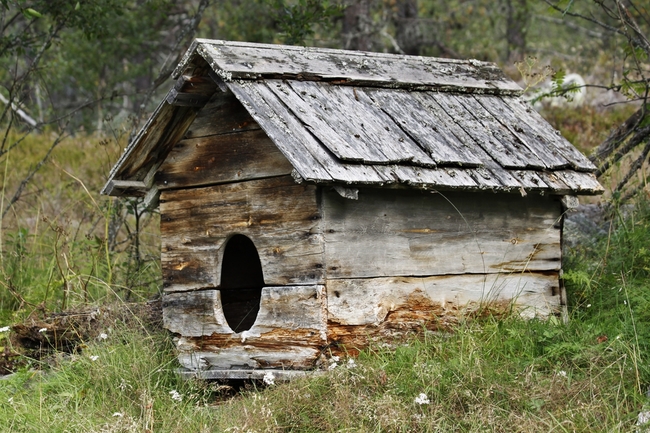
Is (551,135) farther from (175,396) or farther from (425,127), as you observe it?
(175,396)

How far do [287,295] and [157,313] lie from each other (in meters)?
1.78

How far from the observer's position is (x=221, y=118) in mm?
5531

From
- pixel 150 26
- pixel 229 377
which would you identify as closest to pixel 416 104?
pixel 229 377

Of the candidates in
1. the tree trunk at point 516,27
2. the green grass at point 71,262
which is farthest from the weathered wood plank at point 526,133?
the tree trunk at point 516,27

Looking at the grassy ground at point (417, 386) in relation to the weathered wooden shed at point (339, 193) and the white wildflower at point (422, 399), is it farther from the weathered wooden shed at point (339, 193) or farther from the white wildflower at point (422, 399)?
the weathered wooden shed at point (339, 193)

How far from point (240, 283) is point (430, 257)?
6.28ft

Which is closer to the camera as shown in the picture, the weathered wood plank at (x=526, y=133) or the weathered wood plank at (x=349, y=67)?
the weathered wood plank at (x=349, y=67)

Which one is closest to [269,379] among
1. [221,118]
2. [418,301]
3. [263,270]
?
[263,270]

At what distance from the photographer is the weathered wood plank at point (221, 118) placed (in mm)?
5395

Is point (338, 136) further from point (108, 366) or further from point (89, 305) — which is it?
point (89, 305)

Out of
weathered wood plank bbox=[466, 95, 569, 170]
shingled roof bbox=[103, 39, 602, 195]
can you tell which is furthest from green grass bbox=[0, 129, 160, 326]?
weathered wood plank bbox=[466, 95, 569, 170]

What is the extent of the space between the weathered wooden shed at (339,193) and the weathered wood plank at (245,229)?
11 mm

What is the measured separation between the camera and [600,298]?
567 centimetres

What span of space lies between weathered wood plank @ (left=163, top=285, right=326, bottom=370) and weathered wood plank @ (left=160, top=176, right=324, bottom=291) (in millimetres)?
88
